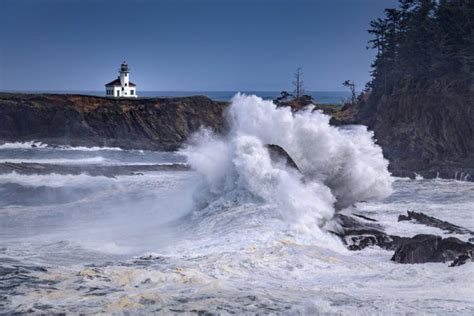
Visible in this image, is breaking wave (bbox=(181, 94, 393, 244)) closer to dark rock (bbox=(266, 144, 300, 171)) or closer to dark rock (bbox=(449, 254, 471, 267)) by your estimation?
dark rock (bbox=(266, 144, 300, 171))

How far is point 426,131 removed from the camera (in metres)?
36.7

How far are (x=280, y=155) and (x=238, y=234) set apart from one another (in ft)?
11.8

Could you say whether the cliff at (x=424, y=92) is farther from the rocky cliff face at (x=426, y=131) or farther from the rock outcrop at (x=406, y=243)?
the rock outcrop at (x=406, y=243)

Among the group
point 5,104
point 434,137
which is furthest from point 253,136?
point 5,104

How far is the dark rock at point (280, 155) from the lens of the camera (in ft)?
58.9

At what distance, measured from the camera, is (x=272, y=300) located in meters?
10.7

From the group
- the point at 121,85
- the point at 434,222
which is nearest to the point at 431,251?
the point at 434,222

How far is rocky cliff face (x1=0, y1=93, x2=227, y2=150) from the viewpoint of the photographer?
151 ft

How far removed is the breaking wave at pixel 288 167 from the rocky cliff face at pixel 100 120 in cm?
2456

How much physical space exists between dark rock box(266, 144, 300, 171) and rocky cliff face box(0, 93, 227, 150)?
26282mm

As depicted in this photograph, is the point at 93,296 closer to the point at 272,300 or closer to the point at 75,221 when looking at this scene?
the point at 272,300

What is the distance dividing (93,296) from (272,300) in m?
2.66

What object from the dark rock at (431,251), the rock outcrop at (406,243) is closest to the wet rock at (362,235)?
the rock outcrop at (406,243)

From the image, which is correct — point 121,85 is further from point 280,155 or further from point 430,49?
point 280,155
